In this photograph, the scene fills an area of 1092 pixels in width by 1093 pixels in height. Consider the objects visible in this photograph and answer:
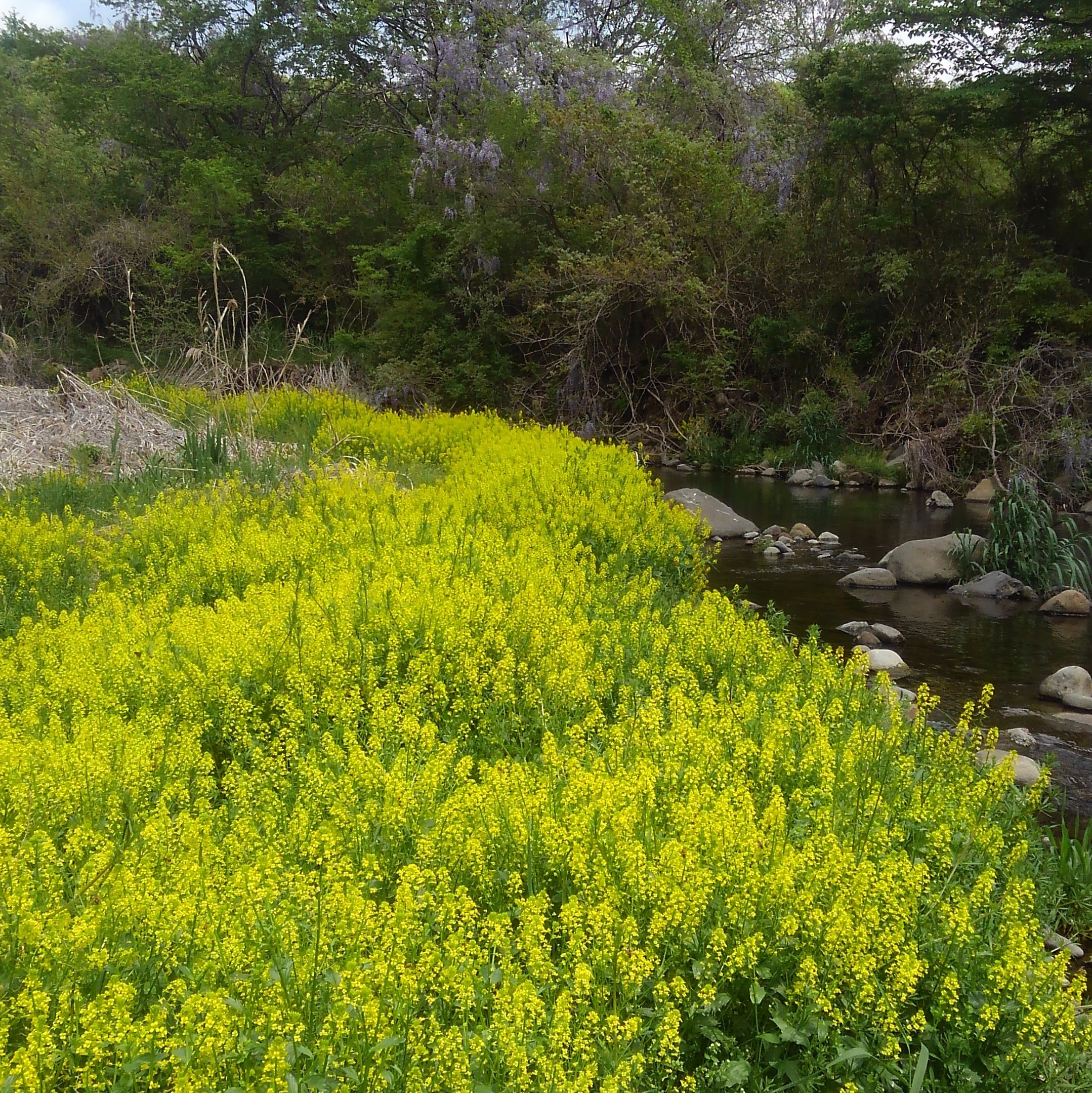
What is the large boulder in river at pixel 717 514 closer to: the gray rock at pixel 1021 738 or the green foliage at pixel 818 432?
the green foliage at pixel 818 432

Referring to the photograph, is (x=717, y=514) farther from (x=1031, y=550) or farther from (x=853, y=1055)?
(x=853, y=1055)

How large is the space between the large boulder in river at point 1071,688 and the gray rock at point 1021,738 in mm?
756

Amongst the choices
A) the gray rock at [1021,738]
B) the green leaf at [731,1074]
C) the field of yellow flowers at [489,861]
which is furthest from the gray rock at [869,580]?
the green leaf at [731,1074]

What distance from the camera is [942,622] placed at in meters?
8.23

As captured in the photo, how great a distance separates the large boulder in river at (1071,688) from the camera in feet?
20.3

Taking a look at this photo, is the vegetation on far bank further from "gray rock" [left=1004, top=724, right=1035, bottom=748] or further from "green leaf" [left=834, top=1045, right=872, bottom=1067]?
"green leaf" [left=834, top=1045, right=872, bottom=1067]

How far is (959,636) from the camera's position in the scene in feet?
25.5

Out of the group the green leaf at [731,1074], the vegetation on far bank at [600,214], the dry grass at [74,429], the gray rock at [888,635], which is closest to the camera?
the green leaf at [731,1074]

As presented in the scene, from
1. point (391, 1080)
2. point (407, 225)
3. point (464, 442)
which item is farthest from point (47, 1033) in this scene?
point (407, 225)

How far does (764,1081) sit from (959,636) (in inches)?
244

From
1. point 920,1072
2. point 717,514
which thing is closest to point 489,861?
point 920,1072

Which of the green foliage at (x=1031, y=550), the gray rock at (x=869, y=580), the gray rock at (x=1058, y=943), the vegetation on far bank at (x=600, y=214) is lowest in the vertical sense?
the gray rock at (x=869, y=580)

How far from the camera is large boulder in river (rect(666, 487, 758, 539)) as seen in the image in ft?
38.1

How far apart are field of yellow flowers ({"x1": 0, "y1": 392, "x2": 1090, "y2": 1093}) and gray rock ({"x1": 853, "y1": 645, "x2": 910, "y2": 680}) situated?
1.94 m
